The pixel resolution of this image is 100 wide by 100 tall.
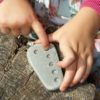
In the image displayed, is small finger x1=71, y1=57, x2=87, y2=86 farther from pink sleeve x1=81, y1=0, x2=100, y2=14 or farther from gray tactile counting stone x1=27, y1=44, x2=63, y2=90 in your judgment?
pink sleeve x1=81, y1=0, x2=100, y2=14

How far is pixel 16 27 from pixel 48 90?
207 millimetres

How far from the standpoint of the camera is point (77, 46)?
890 mm

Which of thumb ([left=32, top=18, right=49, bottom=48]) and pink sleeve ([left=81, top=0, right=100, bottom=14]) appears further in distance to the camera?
pink sleeve ([left=81, top=0, right=100, bottom=14])

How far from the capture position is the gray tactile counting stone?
86 cm

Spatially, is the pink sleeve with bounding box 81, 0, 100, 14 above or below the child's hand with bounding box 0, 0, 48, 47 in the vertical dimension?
below

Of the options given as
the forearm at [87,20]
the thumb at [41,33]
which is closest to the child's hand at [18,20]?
the thumb at [41,33]

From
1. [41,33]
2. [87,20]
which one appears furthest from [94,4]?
[41,33]

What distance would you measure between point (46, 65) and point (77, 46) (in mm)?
93

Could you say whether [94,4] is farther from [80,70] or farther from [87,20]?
[80,70]

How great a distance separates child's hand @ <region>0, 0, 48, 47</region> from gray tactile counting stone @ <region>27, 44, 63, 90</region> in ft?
0.19

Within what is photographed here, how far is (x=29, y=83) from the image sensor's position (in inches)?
34.4

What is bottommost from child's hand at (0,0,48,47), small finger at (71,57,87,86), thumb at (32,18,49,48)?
small finger at (71,57,87,86)

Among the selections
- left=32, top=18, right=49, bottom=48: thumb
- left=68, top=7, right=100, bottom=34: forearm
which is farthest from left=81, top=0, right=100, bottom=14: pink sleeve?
left=32, top=18, right=49, bottom=48: thumb

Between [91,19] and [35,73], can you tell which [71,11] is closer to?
[91,19]
